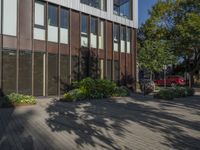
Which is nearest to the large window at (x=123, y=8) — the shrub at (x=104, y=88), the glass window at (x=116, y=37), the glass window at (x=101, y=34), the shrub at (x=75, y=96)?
the glass window at (x=116, y=37)

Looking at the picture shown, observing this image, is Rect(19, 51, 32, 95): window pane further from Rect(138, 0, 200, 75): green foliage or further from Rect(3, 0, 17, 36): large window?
Rect(138, 0, 200, 75): green foliage

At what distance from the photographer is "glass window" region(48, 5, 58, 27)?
21586mm

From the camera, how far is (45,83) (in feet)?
69.6

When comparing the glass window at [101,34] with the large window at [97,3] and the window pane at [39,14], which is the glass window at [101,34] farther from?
the window pane at [39,14]

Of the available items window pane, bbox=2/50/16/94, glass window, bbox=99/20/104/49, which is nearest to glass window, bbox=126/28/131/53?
glass window, bbox=99/20/104/49

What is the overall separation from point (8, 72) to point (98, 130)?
10.5m

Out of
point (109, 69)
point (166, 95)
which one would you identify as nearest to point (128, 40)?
point (109, 69)

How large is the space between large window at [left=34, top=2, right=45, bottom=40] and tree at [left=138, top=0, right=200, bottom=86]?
21928mm

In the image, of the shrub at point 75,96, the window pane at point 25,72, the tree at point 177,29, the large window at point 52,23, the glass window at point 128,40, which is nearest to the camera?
the shrub at point 75,96

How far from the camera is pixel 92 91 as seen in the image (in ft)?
66.7

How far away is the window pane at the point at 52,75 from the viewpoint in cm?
2156

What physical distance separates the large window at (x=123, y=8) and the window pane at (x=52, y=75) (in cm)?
828

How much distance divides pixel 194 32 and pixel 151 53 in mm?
5958

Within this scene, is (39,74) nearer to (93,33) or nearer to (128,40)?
(93,33)
